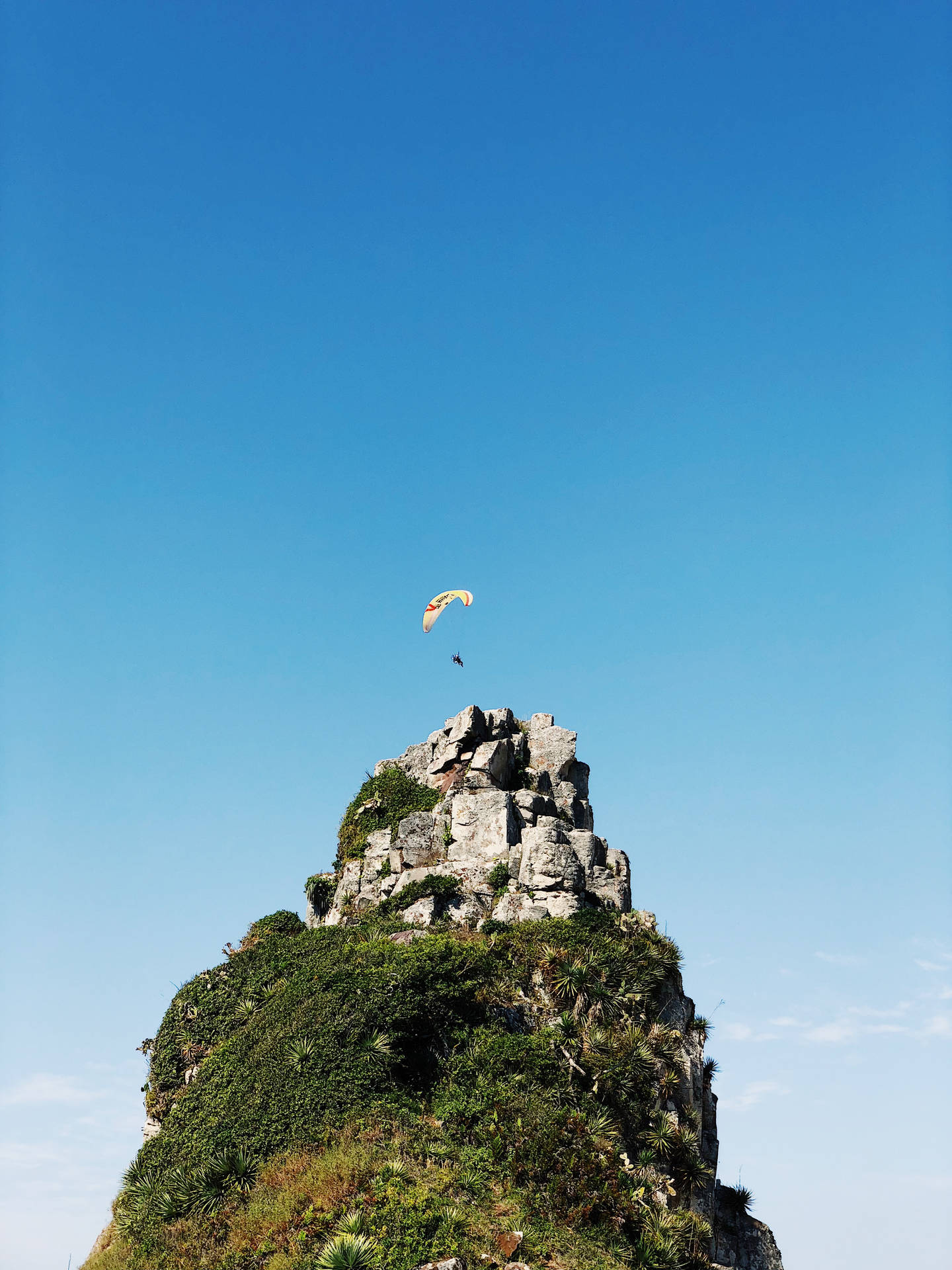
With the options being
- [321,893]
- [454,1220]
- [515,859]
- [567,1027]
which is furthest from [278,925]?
[454,1220]

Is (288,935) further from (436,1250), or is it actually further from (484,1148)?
(436,1250)

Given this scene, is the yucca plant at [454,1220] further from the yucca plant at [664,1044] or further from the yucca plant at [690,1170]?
the yucca plant at [664,1044]

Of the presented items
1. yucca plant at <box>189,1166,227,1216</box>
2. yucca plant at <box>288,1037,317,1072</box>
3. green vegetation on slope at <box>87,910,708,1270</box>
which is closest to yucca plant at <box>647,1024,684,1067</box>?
green vegetation on slope at <box>87,910,708,1270</box>

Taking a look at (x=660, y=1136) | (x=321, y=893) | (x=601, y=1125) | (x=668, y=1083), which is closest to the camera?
(x=601, y=1125)

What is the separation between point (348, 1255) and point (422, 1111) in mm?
6895

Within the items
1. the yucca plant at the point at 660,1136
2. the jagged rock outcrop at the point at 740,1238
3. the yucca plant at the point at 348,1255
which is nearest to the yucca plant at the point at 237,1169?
the yucca plant at the point at 348,1255

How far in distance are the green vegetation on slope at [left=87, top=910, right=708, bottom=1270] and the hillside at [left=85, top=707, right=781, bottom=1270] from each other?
0.07m

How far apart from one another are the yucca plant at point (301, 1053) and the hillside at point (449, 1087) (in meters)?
0.05

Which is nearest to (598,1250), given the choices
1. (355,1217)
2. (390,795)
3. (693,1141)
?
(355,1217)

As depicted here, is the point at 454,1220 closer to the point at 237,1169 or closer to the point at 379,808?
the point at 237,1169

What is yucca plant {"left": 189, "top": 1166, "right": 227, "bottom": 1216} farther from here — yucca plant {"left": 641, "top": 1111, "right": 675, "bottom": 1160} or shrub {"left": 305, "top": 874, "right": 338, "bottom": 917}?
shrub {"left": 305, "top": 874, "right": 338, "bottom": 917}

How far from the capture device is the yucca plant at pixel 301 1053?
28.0 meters

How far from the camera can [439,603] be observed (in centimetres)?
4834

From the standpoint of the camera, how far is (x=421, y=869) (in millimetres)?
42312
